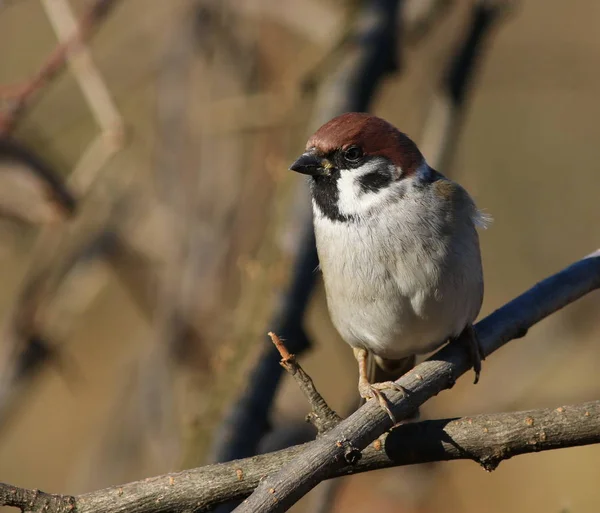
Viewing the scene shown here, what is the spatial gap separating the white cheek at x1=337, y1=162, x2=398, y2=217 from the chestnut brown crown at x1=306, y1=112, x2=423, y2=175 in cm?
5

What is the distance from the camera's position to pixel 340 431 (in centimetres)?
199

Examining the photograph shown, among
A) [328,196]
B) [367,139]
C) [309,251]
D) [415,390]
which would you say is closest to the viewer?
[415,390]

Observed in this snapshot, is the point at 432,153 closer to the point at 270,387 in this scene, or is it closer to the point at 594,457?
the point at 270,387

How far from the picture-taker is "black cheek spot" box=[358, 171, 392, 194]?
3080mm

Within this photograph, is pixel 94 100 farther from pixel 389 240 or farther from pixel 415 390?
pixel 415 390

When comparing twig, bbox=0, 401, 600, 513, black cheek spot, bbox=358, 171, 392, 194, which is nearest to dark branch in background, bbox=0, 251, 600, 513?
twig, bbox=0, 401, 600, 513

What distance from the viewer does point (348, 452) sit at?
1.96 meters

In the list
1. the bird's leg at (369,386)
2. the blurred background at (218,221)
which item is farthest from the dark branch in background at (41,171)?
the bird's leg at (369,386)

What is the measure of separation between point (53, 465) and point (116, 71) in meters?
3.49

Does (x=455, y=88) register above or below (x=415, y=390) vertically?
above

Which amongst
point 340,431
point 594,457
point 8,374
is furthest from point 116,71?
point 594,457

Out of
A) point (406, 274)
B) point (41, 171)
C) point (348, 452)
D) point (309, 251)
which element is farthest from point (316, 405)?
point (41, 171)

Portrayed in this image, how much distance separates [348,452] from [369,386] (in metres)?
0.66

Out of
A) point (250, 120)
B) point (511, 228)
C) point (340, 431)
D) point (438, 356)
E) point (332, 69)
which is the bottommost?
point (340, 431)
